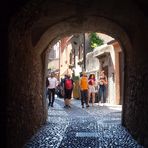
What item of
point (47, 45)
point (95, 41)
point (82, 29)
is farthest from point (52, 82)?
point (95, 41)

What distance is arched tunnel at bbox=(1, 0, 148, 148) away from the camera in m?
8.64

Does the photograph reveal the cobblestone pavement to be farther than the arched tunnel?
Yes

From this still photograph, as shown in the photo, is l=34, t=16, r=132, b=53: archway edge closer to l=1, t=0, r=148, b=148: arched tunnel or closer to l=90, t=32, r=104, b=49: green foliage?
l=1, t=0, r=148, b=148: arched tunnel

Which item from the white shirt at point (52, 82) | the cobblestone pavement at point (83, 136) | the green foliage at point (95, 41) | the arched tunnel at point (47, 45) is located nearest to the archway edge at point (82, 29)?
the arched tunnel at point (47, 45)

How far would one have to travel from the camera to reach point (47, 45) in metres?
15.3

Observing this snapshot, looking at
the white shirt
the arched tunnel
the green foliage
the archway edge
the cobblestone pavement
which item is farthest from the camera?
the green foliage

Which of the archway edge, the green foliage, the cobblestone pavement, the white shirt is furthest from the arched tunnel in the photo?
the green foliage

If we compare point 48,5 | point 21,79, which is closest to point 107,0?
point 48,5

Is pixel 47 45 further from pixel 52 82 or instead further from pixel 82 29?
pixel 52 82

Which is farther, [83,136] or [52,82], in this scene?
[52,82]

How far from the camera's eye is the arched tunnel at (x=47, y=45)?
8.64 meters

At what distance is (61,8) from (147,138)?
3931 mm

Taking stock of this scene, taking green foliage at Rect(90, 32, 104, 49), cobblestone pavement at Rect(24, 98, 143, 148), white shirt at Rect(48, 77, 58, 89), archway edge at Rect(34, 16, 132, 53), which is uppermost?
green foliage at Rect(90, 32, 104, 49)

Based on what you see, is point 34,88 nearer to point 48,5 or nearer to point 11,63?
point 48,5
